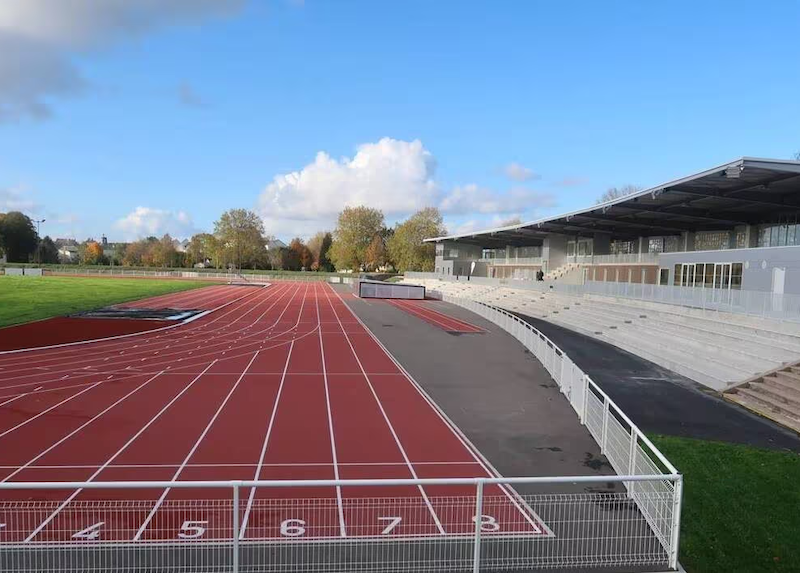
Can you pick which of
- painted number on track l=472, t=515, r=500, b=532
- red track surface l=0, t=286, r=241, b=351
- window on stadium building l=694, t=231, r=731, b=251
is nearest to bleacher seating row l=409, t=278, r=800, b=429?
painted number on track l=472, t=515, r=500, b=532

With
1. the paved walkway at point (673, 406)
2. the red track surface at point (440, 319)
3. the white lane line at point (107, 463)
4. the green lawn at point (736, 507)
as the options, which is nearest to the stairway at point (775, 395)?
the paved walkway at point (673, 406)

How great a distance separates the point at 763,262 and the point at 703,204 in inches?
307

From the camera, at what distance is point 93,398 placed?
1320 centimetres

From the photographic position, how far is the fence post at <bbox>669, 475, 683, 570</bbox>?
5.45 meters

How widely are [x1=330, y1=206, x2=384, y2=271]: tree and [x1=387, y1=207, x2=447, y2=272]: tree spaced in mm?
11590

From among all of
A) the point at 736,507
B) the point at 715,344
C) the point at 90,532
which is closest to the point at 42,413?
the point at 90,532

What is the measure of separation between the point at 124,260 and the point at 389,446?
133729 millimetres

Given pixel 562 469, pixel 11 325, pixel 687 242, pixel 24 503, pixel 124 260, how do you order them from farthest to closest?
pixel 124 260
pixel 687 242
pixel 11 325
pixel 562 469
pixel 24 503

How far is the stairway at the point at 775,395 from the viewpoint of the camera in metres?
12.4

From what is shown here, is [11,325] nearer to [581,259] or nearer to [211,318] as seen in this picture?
[211,318]

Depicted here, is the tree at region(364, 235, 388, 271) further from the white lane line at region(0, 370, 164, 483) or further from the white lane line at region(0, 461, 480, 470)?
the white lane line at region(0, 461, 480, 470)

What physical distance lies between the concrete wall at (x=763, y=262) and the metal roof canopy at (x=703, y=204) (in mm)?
2931

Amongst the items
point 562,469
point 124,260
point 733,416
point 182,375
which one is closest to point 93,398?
point 182,375

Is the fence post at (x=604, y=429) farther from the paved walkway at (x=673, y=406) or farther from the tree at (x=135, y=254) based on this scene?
the tree at (x=135, y=254)
